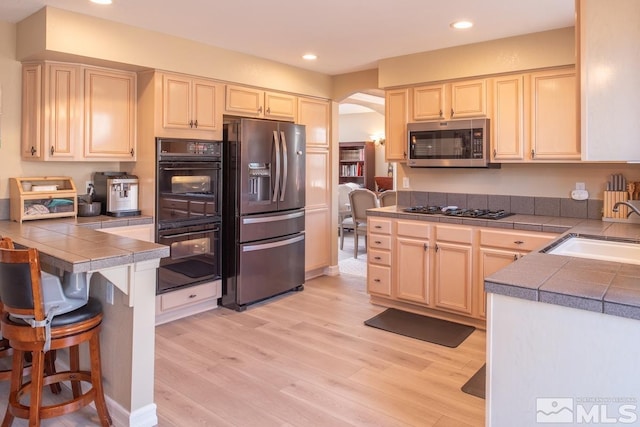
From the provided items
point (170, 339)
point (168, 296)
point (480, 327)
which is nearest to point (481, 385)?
point (480, 327)

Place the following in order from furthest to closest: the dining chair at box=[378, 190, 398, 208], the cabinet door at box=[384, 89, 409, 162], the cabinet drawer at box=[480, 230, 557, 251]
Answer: the dining chair at box=[378, 190, 398, 208], the cabinet door at box=[384, 89, 409, 162], the cabinet drawer at box=[480, 230, 557, 251]

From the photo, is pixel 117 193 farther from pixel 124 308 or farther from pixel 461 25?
pixel 461 25

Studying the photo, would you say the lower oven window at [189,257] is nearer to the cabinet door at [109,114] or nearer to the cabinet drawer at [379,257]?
the cabinet door at [109,114]

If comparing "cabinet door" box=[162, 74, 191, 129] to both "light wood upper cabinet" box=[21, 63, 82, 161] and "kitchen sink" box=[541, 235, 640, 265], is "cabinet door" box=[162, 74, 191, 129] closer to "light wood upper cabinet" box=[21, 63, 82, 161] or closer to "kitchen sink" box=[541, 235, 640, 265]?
"light wood upper cabinet" box=[21, 63, 82, 161]

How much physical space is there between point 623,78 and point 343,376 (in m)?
2.18

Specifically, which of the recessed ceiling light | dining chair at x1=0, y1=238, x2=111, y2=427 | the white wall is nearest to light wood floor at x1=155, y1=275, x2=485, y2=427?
dining chair at x1=0, y1=238, x2=111, y2=427

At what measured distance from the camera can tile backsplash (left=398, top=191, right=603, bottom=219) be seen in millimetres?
Result: 3713

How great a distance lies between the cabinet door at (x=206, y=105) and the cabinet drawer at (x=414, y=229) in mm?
1859

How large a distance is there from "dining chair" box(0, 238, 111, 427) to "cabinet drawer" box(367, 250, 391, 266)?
8.42 feet

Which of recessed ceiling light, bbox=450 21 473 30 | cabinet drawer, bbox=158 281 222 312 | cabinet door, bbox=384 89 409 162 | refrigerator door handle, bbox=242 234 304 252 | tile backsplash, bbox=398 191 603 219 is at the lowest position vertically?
cabinet drawer, bbox=158 281 222 312

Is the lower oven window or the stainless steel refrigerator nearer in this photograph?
the lower oven window

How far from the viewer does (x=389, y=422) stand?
93.8 inches

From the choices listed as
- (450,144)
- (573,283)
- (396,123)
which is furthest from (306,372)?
(396,123)

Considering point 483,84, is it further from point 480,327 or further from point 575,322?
point 575,322
